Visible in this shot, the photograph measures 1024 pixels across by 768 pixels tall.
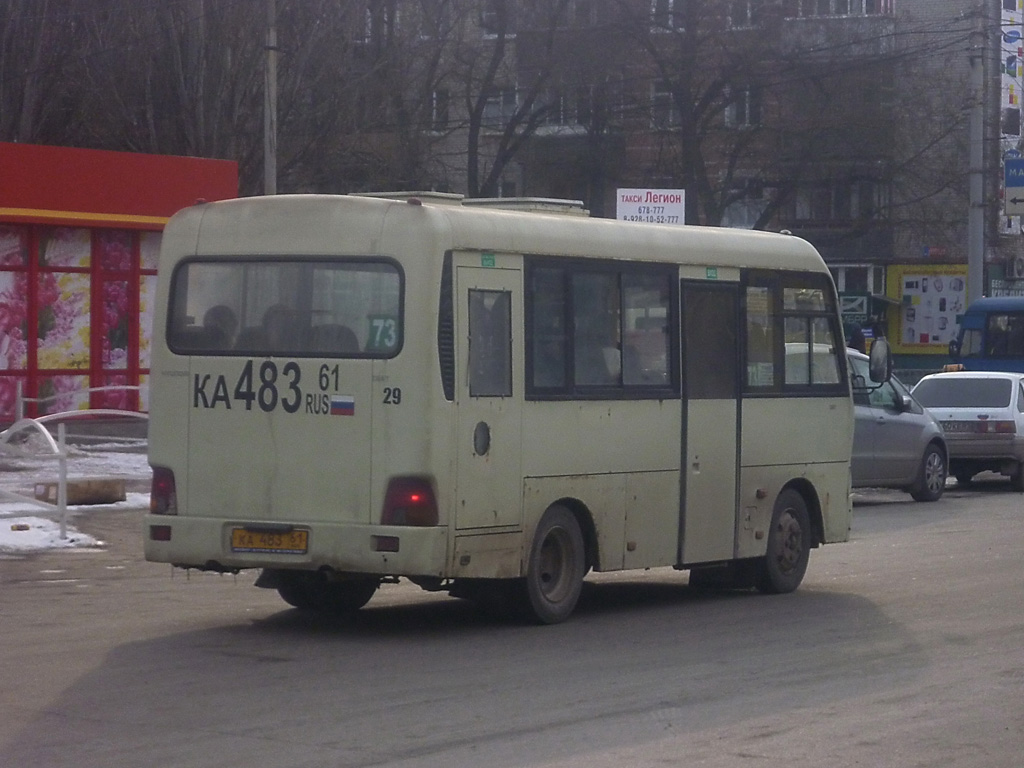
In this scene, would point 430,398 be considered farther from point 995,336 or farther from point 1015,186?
point 995,336

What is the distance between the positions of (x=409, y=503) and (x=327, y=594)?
71.7 inches

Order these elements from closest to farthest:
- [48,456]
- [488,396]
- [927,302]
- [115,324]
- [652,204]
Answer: [488,396]
[48,456]
[652,204]
[115,324]
[927,302]

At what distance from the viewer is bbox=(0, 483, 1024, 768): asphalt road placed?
712cm

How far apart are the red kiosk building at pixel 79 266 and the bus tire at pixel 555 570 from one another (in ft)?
50.6

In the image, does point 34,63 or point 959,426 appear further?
point 34,63

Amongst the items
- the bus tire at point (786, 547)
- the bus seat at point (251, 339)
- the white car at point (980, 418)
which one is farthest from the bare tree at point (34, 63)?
the bus seat at point (251, 339)

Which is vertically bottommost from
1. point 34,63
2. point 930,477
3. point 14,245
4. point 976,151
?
point 930,477

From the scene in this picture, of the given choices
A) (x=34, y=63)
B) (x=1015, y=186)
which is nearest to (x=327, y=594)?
(x=34, y=63)

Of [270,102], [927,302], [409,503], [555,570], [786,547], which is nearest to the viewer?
[409,503]

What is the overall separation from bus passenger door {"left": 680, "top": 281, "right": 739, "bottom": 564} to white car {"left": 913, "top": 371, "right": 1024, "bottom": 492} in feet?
43.4

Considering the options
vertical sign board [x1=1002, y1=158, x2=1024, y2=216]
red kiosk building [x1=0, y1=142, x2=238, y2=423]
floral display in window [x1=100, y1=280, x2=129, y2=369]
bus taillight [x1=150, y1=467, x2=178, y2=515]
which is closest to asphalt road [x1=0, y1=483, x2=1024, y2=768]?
bus taillight [x1=150, y1=467, x2=178, y2=515]

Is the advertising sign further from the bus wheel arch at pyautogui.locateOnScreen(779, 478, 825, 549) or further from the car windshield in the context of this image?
the bus wheel arch at pyautogui.locateOnScreen(779, 478, 825, 549)

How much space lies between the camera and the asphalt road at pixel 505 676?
7.12 meters

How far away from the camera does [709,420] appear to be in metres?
11.8
